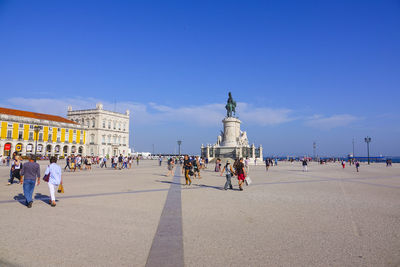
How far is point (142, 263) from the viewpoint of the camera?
3.59m

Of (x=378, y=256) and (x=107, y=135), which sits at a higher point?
(x=107, y=135)

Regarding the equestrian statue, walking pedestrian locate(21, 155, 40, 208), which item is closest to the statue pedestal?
Answer: the equestrian statue

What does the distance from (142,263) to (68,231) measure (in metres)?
2.21

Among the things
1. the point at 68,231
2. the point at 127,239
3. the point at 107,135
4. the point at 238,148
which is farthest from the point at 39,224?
the point at 107,135

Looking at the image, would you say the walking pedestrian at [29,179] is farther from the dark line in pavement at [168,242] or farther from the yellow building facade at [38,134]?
the yellow building facade at [38,134]

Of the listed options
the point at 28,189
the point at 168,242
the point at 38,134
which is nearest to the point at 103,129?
the point at 38,134

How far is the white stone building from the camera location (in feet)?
227

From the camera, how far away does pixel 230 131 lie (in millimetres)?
42562

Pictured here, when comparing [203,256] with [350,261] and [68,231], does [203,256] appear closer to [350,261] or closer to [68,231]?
[350,261]

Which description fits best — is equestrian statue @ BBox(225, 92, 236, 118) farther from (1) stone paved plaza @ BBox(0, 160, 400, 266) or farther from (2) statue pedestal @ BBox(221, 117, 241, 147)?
(1) stone paved plaza @ BBox(0, 160, 400, 266)

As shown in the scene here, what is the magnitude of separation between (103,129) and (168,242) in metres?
70.8

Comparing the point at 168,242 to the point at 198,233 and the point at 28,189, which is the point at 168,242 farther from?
the point at 28,189

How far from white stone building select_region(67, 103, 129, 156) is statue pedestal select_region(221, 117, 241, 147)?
37.9 m

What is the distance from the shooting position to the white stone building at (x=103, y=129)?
227 ft
